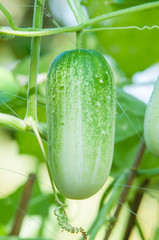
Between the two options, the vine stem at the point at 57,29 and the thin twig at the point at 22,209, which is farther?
the thin twig at the point at 22,209

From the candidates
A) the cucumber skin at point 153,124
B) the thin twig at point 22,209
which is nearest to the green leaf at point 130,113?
the thin twig at point 22,209

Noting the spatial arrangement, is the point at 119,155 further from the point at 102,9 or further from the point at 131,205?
the point at 102,9

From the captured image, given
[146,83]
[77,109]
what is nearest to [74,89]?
[77,109]

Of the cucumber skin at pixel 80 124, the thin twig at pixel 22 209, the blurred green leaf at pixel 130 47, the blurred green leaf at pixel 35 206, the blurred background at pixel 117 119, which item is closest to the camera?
the cucumber skin at pixel 80 124

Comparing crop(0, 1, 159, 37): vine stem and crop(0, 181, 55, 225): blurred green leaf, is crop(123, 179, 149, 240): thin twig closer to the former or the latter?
crop(0, 181, 55, 225): blurred green leaf

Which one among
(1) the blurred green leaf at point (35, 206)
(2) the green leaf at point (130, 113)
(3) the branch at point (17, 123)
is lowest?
(1) the blurred green leaf at point (35, 206)

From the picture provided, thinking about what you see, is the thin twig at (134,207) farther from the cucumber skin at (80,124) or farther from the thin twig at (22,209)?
the cucumber skin at (80,124)

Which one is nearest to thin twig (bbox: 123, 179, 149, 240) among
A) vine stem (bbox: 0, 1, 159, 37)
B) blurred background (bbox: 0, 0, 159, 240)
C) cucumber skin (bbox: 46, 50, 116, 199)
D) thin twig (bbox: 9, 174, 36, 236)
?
blurred background (bbox: 0, 0, 159, 240)
